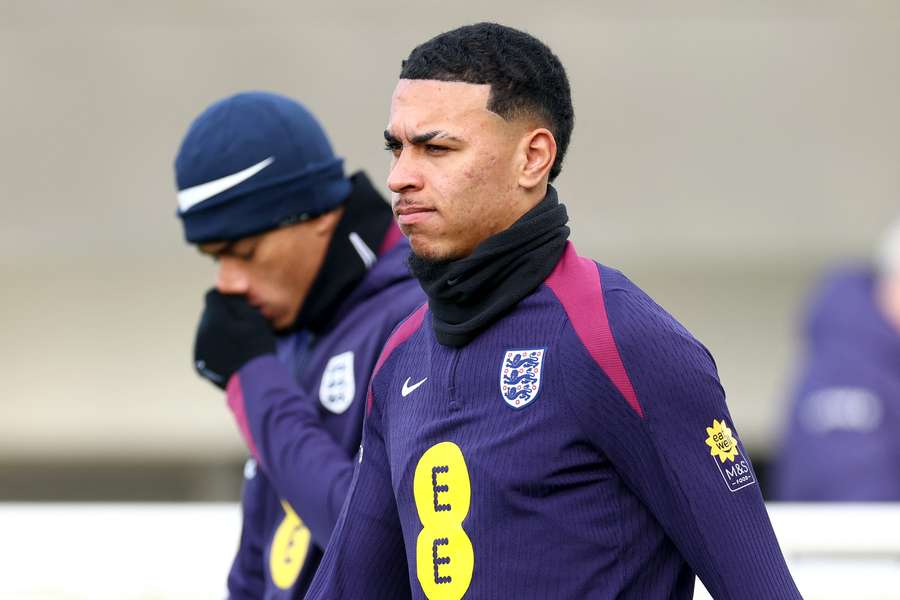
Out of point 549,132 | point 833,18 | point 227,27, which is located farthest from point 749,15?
point 549,132

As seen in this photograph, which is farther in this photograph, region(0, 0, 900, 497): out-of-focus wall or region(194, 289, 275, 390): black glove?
region(0, 0, 900, 497): out-of-focus wall

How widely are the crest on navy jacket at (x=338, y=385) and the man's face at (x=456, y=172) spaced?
31.8 inches

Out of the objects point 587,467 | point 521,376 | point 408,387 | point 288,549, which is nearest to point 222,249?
point 288,549

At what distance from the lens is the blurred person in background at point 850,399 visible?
18.4ft

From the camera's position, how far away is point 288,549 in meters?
3.22

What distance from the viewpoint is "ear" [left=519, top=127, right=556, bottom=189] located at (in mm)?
2369

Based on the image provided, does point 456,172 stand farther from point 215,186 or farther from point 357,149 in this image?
point 357,149

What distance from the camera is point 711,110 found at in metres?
9.30

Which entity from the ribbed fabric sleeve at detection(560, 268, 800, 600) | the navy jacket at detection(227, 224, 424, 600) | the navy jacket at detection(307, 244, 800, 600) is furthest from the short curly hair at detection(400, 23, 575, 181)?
the navy jacket at detection(227, 224, 424, 600)

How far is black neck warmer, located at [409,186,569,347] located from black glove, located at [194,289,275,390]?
952mm

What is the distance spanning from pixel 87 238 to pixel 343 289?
21.2 ft

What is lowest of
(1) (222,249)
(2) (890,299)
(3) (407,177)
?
(2) (890,299)

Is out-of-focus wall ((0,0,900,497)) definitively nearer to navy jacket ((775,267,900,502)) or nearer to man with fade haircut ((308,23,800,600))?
navy jacket ((775,267,900,502))

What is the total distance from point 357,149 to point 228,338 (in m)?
5.84
